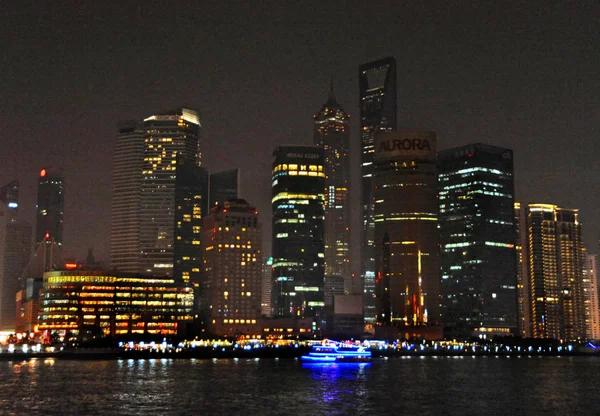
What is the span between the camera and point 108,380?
172 meters

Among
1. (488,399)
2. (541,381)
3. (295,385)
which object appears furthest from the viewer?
(541,381)

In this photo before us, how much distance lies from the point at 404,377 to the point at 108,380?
223 ft

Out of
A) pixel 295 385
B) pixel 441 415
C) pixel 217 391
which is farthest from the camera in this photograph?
pixel 295 385

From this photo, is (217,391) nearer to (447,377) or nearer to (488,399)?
(488,399)

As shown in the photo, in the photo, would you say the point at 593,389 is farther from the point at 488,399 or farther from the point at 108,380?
the point at 108,380

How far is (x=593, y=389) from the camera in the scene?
167m

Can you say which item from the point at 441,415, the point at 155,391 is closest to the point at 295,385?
the point at 155,391

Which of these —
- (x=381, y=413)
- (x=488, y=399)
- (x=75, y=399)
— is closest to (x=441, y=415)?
(x=381, y=413)

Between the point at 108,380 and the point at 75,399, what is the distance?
39385 millimetres

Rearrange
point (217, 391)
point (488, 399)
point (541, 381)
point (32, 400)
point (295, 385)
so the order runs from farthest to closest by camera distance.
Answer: point (541, 381) → point (295, 385) → point (217, 391) → point (488, 399) → point (32, 400)

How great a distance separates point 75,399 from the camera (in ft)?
435

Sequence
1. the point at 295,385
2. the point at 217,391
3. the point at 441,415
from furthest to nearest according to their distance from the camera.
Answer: the point at 295,385 < the point at 217,391 < the point at 441,415

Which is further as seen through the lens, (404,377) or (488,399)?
(404,377)

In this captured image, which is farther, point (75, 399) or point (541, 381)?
point (541, 381)
